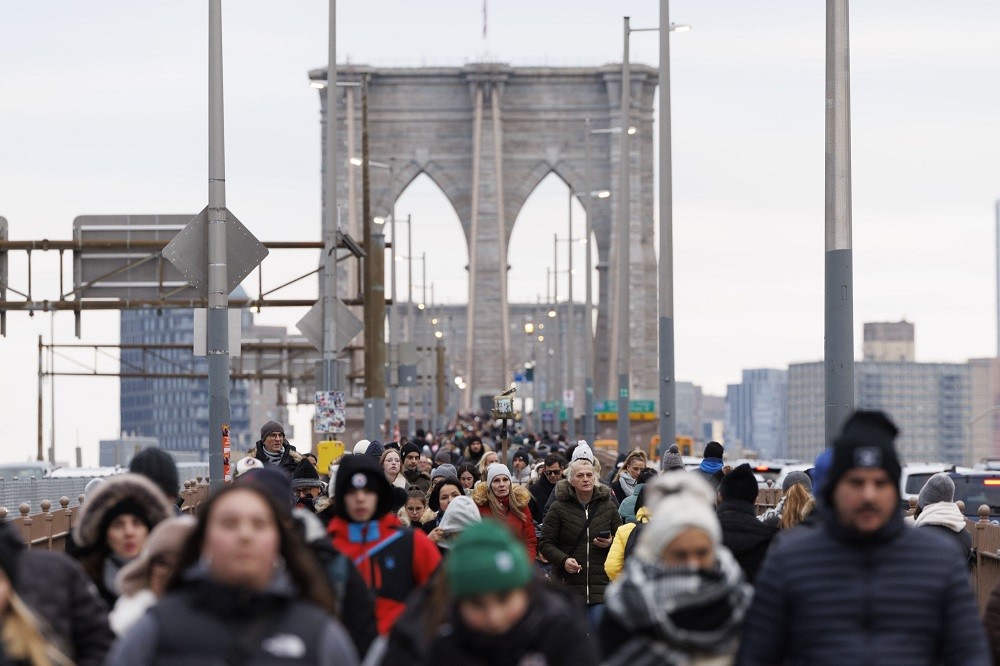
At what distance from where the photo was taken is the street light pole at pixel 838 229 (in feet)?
47.8

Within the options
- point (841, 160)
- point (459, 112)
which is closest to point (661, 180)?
point (841, 160)

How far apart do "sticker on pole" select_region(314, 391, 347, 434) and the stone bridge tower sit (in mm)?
75867

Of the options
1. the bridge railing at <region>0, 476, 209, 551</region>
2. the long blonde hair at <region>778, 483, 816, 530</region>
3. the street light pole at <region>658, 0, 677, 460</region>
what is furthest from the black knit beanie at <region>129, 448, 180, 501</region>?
the street light pole at <region>658, 0, 677, 460</region>

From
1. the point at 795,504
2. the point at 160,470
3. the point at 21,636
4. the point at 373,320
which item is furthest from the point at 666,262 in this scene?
the point at 21,636

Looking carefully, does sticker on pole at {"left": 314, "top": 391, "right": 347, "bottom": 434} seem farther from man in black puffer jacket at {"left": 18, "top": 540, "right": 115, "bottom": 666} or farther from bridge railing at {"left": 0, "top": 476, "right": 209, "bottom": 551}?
man in black puffer jacket at {"left": 18, "top": 540, "right": 115, "bottom": 666}

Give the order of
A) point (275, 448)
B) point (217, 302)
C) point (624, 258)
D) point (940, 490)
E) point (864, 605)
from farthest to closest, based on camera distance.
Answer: point (624, 258), point (275, 448), point (217, 302), point (940, 490), point (864, 605)

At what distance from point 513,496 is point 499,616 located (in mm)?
9144

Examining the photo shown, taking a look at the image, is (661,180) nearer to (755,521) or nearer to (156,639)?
(755,521)

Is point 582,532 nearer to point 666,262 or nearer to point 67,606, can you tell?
point 67,606

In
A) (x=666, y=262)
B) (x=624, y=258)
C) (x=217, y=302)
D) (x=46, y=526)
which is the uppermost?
(x=624, y=258)

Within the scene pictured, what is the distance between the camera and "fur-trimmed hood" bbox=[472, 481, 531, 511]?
14430 millimetres

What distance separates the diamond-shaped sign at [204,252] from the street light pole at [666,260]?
1109cm

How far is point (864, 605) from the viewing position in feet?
19.3

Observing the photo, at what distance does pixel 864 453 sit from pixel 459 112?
337ft
